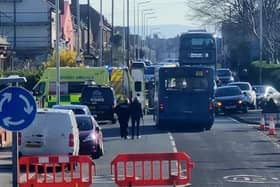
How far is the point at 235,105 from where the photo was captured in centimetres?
5675

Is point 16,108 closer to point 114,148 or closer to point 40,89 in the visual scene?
point 114,148

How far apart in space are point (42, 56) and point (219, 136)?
36.6 meters

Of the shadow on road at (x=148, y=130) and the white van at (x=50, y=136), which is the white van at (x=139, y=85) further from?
the white van at (x=50, y=136)

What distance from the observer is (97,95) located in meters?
48.1

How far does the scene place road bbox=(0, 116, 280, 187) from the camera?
23031mm

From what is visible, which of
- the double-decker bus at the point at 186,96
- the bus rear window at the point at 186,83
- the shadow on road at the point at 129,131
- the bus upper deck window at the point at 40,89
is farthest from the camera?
the bus upper deck window at the point at 40,89

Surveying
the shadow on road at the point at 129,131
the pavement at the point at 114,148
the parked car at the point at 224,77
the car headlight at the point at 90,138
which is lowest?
the shadow on road at the point at 129,131

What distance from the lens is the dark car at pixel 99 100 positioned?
4794cm

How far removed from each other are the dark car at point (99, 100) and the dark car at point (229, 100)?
9282mm

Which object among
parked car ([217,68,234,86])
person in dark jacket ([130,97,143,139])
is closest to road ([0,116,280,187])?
person in dark jacket ([130,97,143,139])

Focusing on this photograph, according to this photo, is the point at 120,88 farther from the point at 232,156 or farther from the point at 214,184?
the point at 214,184

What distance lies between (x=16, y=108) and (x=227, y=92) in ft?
141

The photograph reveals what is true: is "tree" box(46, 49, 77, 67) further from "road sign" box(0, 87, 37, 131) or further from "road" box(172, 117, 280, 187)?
"road sign" box(0, 87, 37, 131)

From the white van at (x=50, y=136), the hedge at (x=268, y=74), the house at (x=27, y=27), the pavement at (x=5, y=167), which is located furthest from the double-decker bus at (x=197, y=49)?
the white van at (x=50, y=136)
